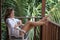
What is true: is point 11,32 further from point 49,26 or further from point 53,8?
Result: point 53,8

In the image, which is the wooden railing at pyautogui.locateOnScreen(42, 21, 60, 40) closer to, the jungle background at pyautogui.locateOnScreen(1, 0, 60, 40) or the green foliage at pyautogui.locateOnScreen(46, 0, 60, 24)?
the jungle background at pyautogui.locateOnScreen(1, 0, 60, 40)

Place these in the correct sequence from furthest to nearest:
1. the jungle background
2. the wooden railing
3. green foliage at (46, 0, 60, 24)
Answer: green foliage at (46, 0, 60, 24), the jungle background, the wooden railing

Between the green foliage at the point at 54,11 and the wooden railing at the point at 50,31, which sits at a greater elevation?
the green foliage at the point at 54,11

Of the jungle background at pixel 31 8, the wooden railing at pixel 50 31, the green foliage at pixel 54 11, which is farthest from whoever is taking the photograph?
the green foliage at pixel 54 11

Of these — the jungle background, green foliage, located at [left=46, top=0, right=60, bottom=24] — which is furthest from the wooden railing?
green foliage, located at [left=46, top=0, right=60, bottom=24]

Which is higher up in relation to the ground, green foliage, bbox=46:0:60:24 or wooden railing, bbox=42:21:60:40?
green foliage, bbox=46:0:60:24

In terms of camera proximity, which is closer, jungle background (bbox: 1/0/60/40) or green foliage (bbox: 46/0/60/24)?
jungle background (bbox: 1/0/60/40)

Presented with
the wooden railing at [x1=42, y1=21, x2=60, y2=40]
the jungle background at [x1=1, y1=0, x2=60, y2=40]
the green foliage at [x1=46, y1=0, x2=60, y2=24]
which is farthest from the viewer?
the green foliage at [x1=46, y1=0, x2=60, y2=24]

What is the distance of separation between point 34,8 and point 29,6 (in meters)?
0.20

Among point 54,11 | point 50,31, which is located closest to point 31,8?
point 54,11

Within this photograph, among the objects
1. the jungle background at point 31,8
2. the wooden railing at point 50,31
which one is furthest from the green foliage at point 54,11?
the wooden railing at point 50,31

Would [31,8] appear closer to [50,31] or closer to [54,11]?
[54,11]

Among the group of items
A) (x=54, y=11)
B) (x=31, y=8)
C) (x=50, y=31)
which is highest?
(x=31, y=8)

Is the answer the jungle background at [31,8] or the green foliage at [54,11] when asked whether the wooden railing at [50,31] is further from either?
the green foliage at [54,11]
